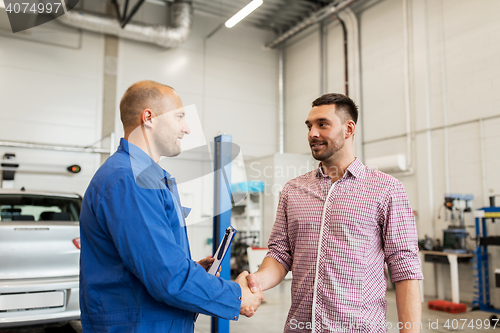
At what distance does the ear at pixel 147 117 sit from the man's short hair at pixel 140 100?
11mm

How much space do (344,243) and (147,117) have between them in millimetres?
770

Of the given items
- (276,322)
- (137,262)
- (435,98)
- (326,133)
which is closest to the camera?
(137,262)

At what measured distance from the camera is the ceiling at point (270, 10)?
8.40m

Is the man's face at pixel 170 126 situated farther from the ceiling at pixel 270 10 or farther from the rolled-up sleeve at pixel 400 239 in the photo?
the ceiling at pixel 270 10

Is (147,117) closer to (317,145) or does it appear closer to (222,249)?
(222,249)

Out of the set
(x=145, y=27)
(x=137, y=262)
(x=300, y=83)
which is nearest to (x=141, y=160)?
(x=137, y=262)

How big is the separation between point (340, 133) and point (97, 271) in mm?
966

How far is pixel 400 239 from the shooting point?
1.31 m

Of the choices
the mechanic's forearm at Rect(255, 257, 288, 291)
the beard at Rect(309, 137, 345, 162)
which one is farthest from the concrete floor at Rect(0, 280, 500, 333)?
the beard at Rect(309, 137, 345, 162)

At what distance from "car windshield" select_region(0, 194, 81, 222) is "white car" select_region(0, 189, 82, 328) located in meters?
0.09

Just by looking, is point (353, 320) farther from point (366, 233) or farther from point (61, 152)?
point (61, 152)

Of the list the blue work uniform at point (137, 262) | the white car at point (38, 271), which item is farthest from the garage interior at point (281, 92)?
the blue work uniform at point (137, 262)

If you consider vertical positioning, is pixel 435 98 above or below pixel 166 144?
above

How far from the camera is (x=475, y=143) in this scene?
218 inches
